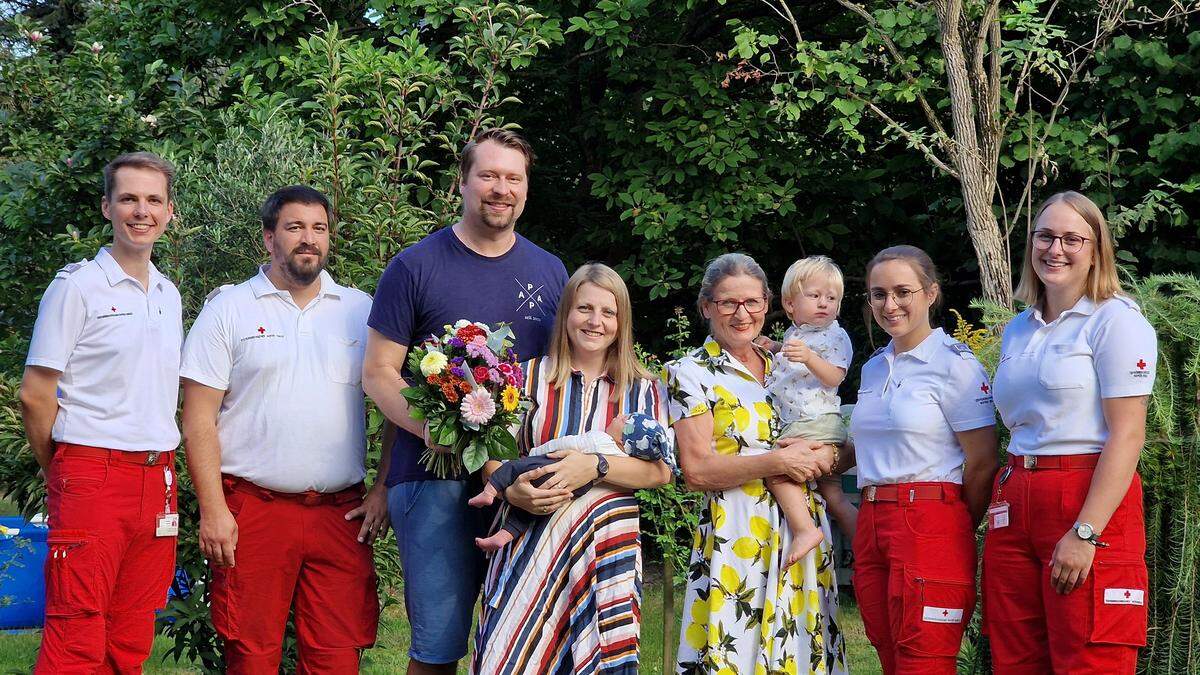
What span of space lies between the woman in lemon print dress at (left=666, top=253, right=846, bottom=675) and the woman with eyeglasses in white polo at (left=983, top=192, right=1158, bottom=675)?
63cm

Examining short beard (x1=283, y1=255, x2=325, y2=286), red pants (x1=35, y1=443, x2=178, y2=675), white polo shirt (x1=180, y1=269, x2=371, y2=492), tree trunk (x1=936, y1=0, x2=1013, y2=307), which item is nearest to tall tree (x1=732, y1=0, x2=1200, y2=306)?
tree trunk (x1=936, y1=0, x2=1013, y2=307)

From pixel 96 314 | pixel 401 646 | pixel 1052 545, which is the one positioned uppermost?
pixel 96 314

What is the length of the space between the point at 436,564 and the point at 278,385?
83cm

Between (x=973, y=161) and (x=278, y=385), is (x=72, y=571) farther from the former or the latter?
(x=973, y=161)

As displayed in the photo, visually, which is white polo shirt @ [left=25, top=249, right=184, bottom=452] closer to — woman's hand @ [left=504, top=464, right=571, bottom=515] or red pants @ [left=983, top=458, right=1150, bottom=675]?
woman's hand @ [left=504, top=464, right=571, bottom=515]

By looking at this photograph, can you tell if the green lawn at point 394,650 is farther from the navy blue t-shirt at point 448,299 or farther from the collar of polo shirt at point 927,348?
the collar of polo shirt at point 927,348

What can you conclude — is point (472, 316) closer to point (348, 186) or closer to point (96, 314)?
point (96, 314)

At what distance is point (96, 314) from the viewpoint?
3934mm

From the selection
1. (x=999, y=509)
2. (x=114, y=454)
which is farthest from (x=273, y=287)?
(x=999, y=509)

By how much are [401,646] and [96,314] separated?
4.02 m

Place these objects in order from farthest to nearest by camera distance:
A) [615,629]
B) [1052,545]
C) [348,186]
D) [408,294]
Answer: [348,186], [408,294], [615,629], [1052,545]

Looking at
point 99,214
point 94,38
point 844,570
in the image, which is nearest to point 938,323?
point 844,570

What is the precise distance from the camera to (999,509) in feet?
11.8

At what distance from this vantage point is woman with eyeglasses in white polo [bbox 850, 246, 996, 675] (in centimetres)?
369
